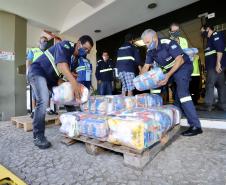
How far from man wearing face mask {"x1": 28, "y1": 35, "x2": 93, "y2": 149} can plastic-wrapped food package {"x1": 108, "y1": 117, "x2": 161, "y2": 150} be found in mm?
680

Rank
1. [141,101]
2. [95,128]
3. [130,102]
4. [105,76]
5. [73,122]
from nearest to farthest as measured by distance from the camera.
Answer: [95,128] < [73,122] < [130,102] < [141,101] < [105,76]

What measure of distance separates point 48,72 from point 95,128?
3.15ft

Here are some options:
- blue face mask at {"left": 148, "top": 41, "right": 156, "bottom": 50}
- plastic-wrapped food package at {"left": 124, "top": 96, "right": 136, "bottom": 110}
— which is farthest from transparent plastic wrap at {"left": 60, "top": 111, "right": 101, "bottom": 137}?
blue face mask at {"left": 148, "top": 41, "right": 156, "bottom": 50}

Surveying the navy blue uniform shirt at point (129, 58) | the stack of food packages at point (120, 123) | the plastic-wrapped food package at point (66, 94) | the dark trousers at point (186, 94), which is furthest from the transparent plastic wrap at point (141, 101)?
the navy blue uniform shirt at point (129, 58)

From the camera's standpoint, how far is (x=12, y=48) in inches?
188

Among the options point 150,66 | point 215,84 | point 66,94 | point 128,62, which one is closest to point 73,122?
point 66,94

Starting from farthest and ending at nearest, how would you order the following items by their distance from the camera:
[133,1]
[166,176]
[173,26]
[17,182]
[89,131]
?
[133,1], [173,26], [89,131], [166,176], [17,182]

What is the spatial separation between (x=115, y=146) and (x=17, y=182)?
0.89 m

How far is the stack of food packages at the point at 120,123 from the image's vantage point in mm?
1678

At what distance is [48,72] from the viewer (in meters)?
2.34

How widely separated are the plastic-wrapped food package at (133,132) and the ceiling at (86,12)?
3653 millimetres

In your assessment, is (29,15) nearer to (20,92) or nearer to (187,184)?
(20,92)

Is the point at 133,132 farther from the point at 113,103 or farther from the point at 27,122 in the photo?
the point at 27,122

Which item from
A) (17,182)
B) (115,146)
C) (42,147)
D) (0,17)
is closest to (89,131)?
(115,146)
